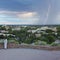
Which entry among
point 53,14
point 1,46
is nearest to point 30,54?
point 1,46

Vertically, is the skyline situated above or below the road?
above

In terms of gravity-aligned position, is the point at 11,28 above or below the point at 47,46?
above

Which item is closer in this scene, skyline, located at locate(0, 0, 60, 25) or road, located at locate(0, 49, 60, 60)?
road, located at locate(0, 49, 60, 60)

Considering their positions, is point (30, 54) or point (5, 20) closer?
point (30, 54)

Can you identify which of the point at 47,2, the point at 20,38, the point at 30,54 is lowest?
the point at 30,54

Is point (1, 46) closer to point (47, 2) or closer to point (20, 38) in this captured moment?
point (20, 38)
